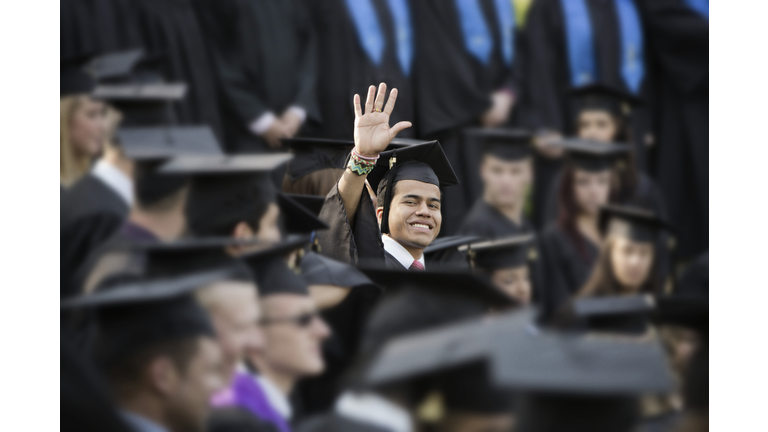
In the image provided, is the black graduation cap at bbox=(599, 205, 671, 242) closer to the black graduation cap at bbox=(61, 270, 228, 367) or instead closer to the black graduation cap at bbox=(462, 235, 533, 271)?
the black graduation cap at bbox=(462, 235, 533, 271)

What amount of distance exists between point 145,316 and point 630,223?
1357 mm

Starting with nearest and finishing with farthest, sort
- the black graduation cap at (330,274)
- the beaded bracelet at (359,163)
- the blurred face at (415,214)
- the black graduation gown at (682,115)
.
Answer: the black graduation gown at (682,115)
the black graduation cap at (330,274)
the beaded bracelet at (359,163)
the blurred face at (415,214)

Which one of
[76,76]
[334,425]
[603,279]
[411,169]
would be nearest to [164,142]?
[76,76]

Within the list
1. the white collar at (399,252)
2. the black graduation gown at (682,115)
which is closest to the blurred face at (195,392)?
the black graduation gown at (682,115)

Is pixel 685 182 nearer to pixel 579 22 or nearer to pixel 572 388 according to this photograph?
pixel 579 22

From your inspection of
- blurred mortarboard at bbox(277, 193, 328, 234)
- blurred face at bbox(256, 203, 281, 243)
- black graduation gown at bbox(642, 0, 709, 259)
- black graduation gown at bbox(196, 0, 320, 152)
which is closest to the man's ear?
blurred face at bbox(256, 203, 281, 243)

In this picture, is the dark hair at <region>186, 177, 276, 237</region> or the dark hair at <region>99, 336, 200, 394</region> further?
the dark hair at <region>186, 177, 276, 237</region>

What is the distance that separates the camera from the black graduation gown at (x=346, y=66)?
2.77 metres

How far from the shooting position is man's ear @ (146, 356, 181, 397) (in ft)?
6.32

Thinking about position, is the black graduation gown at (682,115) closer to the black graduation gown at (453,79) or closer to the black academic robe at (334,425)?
the black graduation gown at (453,79)

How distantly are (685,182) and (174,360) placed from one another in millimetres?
1716

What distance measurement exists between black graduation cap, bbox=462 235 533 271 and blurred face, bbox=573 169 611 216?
180 mm

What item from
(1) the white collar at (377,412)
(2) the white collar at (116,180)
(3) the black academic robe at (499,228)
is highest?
(2) the white collar at (116,180)

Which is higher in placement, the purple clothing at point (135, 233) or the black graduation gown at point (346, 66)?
the black graduation gown at point (346, 66)
